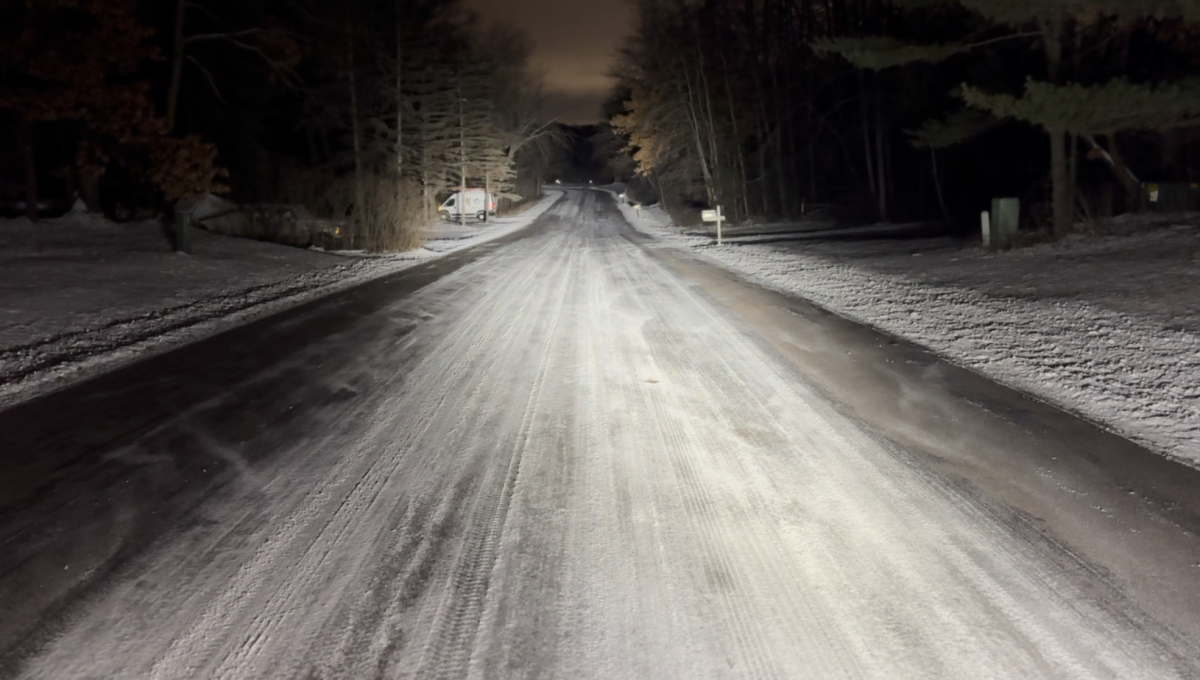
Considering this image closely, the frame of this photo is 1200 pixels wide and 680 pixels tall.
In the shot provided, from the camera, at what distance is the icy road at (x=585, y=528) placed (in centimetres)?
350

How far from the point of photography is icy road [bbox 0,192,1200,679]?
350 centimetres

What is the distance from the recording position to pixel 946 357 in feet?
30.0

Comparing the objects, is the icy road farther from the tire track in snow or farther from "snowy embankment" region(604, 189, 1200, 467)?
"snowy embankment" region(604, 189, 1200, 467)

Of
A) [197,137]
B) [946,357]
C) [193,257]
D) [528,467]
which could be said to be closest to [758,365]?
[946,357]

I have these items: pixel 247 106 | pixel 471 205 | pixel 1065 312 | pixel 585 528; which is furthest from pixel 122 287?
pixel 471 205

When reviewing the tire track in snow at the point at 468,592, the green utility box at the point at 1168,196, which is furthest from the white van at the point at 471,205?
the tire track in snow at the point at 468,592

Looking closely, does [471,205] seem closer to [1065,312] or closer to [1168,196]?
[1168,196]

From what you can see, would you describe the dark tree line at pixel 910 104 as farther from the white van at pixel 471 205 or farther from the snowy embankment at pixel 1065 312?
the white van at pixel 471 205

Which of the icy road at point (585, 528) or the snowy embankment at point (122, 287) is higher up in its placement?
the snowy embankment at point (122, 287)

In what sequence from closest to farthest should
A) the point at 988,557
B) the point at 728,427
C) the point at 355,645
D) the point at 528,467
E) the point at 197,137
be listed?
the point at 355,645, the point at 988,557, the point at 528,467, the point at 728,427, the point at 197,137

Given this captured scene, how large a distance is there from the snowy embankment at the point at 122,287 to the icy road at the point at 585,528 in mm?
1507

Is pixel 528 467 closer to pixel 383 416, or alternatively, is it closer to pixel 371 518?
pixel 371 518

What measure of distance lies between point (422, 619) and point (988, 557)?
294cm

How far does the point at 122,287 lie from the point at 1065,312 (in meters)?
15.0
